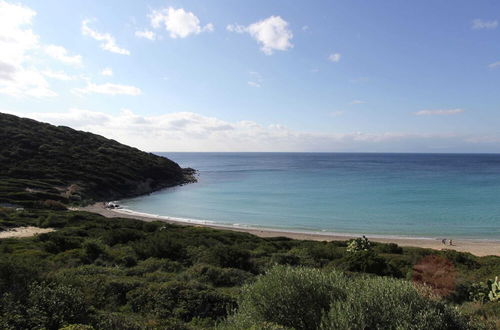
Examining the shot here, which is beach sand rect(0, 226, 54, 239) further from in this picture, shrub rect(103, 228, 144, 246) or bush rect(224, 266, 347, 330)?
bush rect(224, 266, 347, 330)

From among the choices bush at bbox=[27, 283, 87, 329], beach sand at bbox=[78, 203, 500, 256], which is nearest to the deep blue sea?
beach sand at bbox=[78, 203, 500, 256]

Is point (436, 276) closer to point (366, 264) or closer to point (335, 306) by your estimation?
point (366, 264)

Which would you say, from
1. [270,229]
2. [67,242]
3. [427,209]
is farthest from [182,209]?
[427,209]

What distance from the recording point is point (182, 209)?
162 feet

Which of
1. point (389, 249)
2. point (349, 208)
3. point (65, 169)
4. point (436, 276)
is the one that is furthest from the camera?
point (65, 169)

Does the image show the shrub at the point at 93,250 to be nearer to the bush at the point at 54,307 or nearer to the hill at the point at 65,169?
the bush at the point at 54,307

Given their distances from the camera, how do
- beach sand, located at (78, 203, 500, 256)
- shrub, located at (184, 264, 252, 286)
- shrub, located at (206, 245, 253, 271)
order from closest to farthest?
shrub, located at (184, 264, 252, 286) → shrub, located at (206, 245, 253, 271) → beach sand, located at (78, 203, 500, 256)

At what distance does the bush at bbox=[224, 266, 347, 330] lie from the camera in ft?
19.3

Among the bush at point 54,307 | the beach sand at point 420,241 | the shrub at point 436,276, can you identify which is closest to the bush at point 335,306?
the bush at point 54,307

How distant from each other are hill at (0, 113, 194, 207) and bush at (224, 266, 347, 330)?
41.8 metres

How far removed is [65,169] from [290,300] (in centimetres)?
6827

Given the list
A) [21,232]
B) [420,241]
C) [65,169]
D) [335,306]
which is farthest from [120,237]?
[65,169]

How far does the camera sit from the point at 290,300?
6.05 metres

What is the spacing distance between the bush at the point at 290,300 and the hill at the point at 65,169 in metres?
41.8
